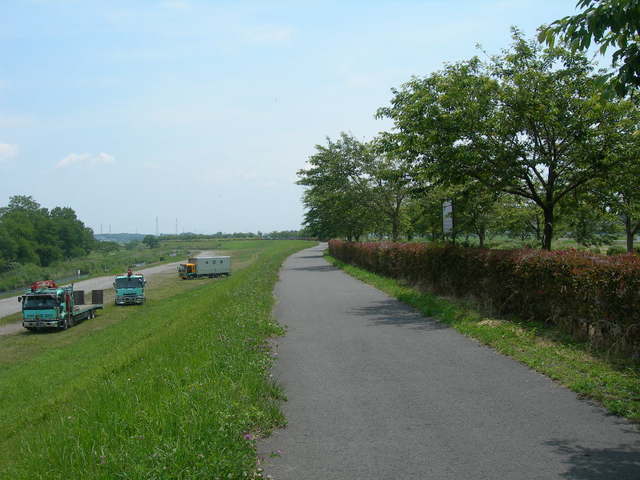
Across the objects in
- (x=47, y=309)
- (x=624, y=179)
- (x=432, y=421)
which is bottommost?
(x=47, y=309)

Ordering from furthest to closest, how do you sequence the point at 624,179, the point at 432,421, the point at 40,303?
the point at 40,303 → the point at 624,179 → the point at 432,421

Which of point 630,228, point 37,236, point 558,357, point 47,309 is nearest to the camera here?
point 558,357

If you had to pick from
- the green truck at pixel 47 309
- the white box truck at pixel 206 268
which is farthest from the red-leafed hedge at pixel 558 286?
the white box truck at pixel 206 268

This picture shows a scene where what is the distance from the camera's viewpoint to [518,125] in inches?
548

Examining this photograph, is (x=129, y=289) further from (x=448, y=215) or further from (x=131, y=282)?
(x=448, y=215)

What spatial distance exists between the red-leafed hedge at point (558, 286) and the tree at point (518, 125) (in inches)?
96.1

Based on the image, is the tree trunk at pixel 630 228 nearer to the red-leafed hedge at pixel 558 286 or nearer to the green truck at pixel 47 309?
the red-leafed hedge at pixel 558 286

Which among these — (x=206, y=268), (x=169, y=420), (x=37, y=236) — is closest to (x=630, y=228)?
(x=169, y=420)

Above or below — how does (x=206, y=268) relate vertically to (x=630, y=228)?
below

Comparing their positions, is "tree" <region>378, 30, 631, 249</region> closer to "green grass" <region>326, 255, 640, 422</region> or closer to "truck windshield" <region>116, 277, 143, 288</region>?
"green grass" <region>326, 255, 640, 422</region>

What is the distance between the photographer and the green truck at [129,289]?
1444 inches

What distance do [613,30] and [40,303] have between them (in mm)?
27826

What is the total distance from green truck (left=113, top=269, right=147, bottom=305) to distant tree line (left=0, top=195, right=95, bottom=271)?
2429 inches

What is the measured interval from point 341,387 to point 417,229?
38.3 m
